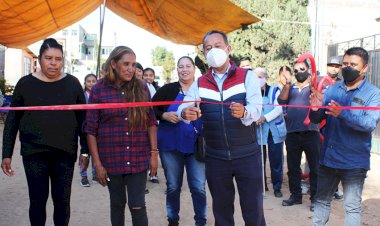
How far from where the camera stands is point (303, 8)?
24031 mm

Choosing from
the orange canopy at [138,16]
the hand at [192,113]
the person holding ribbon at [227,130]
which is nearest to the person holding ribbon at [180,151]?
the person holding ribbon at [227,130]

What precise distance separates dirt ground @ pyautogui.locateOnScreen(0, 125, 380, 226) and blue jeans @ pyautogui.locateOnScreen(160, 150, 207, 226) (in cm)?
37

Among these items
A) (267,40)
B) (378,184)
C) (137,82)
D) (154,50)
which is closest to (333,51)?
(267,40)

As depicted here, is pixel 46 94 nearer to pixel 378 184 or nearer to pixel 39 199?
pixel 39 199

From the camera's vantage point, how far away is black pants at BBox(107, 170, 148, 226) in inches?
131

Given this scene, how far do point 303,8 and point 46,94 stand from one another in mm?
22986

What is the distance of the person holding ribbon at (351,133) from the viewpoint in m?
3.41

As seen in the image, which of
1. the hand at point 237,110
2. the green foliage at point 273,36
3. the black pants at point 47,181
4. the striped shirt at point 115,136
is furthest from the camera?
the green foliage at point 273,36

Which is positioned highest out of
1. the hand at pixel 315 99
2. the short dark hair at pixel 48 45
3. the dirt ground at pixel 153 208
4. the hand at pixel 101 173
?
the short dark hair at pixel 48 45

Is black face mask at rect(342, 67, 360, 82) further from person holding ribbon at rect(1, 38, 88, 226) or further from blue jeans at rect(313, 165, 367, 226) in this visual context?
person holding ribbon at rect(1, 38, 88, 226)

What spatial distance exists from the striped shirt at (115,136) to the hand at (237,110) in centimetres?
89

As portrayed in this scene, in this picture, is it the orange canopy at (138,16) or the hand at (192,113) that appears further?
the orange canopy at (138,16)

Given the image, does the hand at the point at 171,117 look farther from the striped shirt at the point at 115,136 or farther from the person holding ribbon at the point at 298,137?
the person holding ribbon at the point at 298,137

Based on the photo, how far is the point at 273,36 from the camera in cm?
2358
